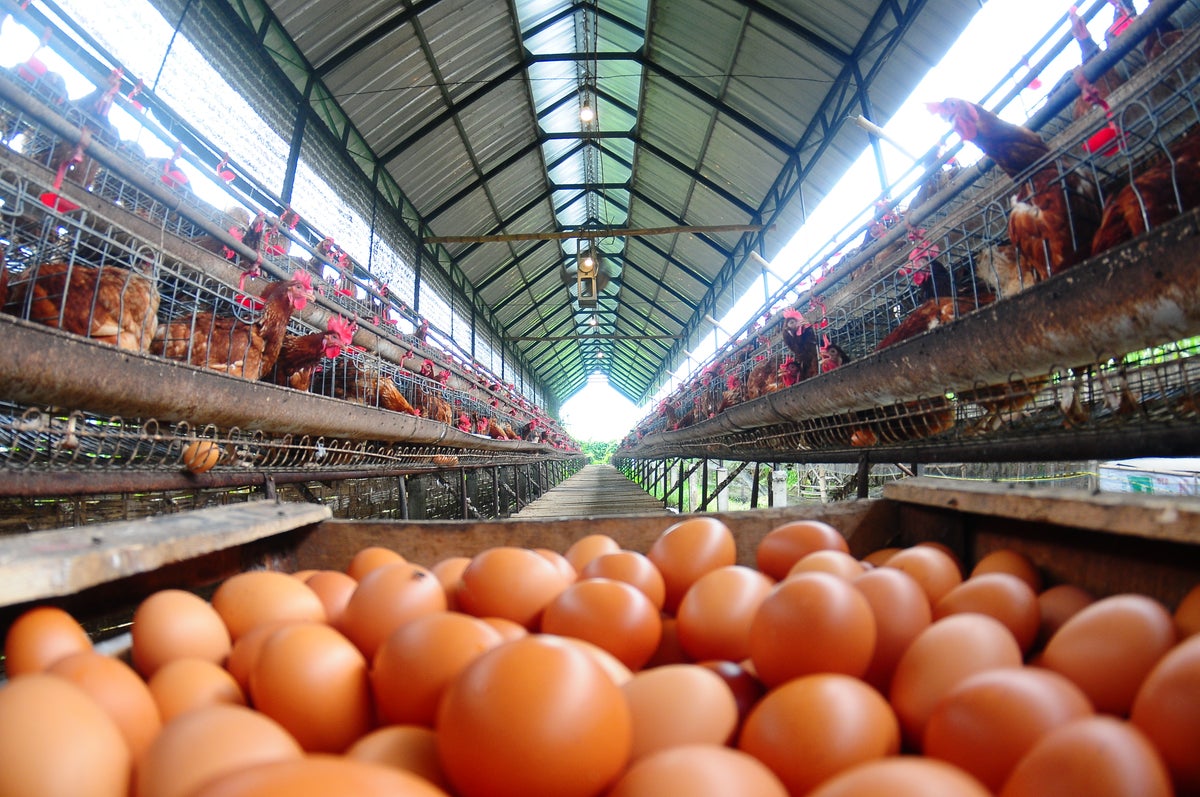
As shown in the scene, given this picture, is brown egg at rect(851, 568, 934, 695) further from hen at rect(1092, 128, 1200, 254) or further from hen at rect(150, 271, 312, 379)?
hen at rect(150, 271, 312, 379)

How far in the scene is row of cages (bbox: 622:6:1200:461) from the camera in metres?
A: 1.18

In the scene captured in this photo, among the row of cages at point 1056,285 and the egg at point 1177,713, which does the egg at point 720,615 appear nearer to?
the egg at point 1177,713

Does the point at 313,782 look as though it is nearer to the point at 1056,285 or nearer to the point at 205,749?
the point at 205,749

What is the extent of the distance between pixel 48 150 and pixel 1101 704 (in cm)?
418

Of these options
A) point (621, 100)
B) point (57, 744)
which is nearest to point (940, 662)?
point (57, 744)

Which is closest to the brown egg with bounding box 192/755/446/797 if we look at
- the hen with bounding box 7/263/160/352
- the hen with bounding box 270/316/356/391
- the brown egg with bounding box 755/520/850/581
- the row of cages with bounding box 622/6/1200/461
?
the brown egg with bounding box 755/520/850/581

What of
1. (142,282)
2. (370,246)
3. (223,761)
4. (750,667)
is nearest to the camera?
(223,761)

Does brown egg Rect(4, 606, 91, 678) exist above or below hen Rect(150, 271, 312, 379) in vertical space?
below

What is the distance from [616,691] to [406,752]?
21 centimetres

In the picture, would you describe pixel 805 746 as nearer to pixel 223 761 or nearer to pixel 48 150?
pixel 223 761

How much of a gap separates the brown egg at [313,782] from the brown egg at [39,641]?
474mm

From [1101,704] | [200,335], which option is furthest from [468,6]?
[1101,704]

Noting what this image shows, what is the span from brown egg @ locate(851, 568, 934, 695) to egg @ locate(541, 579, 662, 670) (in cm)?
30

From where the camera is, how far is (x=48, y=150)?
2592mm
